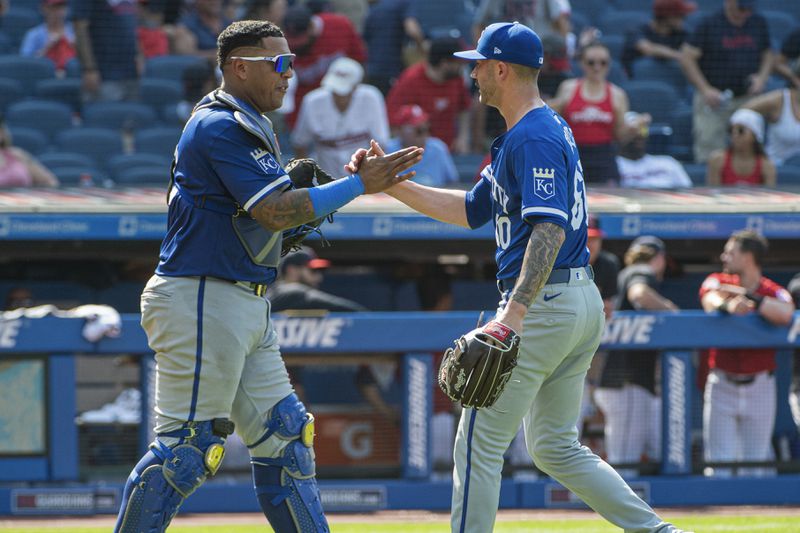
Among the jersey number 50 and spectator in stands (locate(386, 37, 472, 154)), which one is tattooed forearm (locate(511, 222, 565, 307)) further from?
spectator in stands (locate(386, 37, 472, 154))

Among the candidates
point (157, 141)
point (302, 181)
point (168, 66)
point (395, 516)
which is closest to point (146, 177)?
point (157, 141)

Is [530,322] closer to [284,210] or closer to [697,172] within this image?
[284,210]

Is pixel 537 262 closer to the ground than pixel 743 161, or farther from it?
closer to the ground

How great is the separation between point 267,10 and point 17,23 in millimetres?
2579

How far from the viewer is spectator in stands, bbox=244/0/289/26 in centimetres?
1041

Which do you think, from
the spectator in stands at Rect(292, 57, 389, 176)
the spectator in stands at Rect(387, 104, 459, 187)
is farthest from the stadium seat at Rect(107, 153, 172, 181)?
the spectator in stands at Rect(387, 104, 459, 187)

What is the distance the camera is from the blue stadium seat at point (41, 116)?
10.1m

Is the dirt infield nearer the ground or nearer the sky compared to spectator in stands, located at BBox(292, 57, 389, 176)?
nearer the ground

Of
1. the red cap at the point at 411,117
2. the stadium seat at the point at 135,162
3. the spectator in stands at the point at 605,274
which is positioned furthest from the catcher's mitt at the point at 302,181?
the stadium seat at the point at 135,162

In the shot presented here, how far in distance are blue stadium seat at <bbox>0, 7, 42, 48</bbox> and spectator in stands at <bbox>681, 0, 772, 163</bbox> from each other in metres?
5.93

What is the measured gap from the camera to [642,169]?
9.44 m

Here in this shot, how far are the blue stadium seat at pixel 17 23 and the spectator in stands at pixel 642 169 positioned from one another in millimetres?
5626

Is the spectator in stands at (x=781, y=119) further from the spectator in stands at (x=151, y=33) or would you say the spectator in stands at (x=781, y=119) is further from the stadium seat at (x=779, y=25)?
the spectator in stands at (x=151, y=33)

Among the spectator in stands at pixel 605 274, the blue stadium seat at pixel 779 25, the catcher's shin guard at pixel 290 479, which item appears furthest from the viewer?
the blue stadium seat at pixel 779 25
